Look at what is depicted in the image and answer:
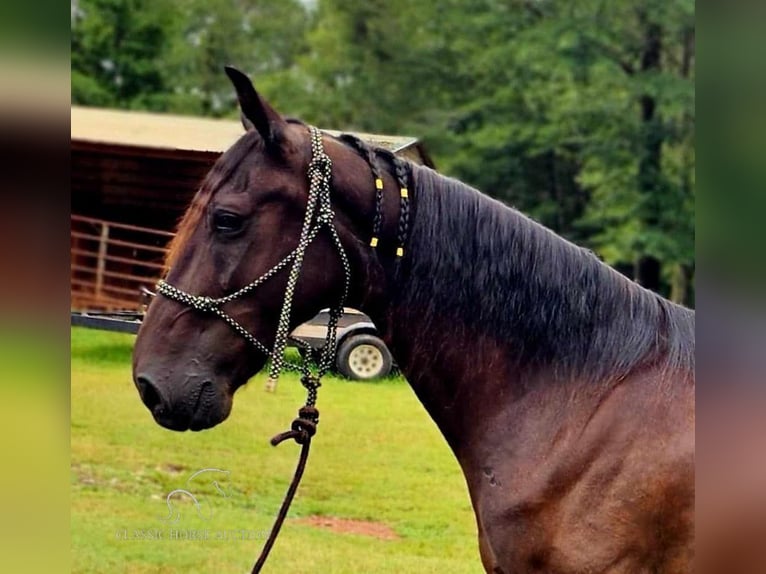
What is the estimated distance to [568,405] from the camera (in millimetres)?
1664

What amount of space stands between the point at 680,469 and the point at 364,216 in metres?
0.80

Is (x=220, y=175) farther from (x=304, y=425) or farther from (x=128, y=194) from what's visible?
(x=128, y=194)

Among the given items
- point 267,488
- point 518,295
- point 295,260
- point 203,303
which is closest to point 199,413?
point 203,303

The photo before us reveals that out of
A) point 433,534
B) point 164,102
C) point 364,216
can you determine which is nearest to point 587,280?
point 364,216

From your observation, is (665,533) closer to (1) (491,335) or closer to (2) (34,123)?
(1) (491,335)

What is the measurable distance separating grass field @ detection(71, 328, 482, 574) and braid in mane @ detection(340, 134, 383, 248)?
Answer: 1.25 m

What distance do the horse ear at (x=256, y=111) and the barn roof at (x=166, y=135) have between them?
87cm

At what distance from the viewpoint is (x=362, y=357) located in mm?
2580

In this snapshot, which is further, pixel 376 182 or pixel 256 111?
pixel 376 182

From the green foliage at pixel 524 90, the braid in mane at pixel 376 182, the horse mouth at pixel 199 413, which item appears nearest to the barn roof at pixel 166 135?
the braid in mane at pixel 376 182

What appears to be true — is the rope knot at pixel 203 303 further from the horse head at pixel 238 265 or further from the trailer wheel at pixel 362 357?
the trailer wheel at pixel 362 357

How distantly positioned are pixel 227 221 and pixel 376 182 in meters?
0.32

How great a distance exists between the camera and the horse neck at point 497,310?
1.69 metres

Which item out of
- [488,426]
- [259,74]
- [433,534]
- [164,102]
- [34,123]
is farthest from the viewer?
[259,74]
